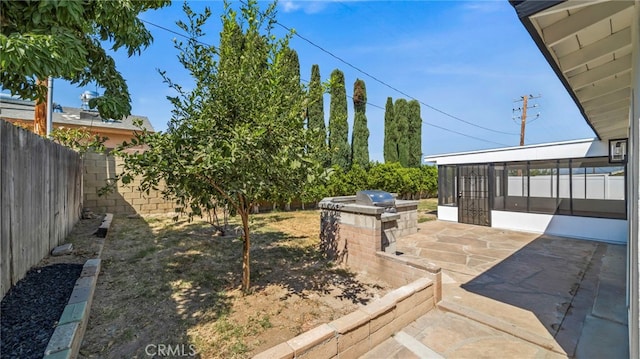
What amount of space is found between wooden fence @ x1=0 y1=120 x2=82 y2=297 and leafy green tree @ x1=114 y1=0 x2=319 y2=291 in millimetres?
1349

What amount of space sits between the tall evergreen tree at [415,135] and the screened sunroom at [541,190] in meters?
8.30

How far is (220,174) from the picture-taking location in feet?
9.96

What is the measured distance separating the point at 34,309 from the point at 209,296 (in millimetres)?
1764

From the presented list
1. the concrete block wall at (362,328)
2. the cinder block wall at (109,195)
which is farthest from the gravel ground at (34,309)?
the cinder block wall at (109,195)

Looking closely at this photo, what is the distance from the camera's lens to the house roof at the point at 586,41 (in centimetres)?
162

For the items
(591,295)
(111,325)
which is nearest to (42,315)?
(111,325)

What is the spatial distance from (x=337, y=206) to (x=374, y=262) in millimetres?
1347

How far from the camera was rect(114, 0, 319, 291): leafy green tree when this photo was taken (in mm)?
2930

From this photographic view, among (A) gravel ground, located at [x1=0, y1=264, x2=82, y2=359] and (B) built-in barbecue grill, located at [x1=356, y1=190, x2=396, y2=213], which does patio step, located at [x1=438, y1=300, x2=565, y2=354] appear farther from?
(A) gravel ground, located at [x1=0, y1=264, x2=82, y2=359]

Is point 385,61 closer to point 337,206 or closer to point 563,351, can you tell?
point 337,206

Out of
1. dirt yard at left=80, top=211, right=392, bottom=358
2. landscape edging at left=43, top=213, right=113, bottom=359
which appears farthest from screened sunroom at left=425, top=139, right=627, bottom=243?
landscape edging at left=43, top=213, right=113, bottom=359

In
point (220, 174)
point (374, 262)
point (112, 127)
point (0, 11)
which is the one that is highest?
point (112, 127)

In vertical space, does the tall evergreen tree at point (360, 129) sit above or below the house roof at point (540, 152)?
above

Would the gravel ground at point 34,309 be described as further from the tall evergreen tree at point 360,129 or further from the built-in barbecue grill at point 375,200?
the tall evergreen tree at point 360,129
